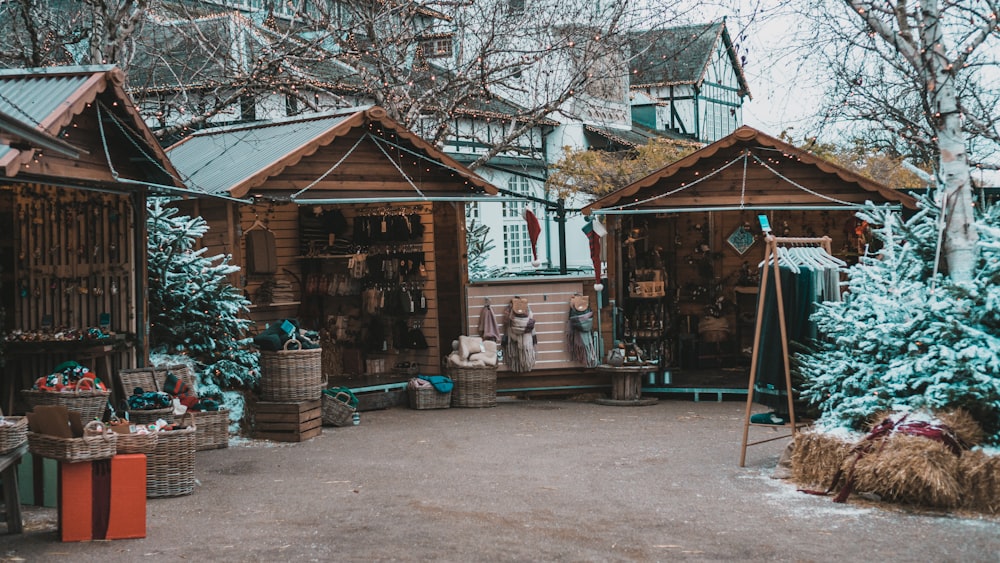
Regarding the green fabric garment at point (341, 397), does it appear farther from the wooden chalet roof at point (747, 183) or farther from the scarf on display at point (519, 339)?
the wooden chalet roof at point (747, 183)

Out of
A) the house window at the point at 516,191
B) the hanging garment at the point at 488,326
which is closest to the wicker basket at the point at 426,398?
the hanging garment at the point at 488,326

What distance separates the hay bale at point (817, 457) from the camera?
8391 mm

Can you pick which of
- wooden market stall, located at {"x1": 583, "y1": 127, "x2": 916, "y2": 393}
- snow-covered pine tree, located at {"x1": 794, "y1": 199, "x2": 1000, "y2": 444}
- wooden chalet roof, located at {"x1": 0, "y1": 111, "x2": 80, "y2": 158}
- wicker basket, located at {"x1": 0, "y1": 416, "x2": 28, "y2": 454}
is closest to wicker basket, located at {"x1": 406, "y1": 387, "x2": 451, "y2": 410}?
wooden market stall, located at {"x1": 583, "y1": 127, "x2": 916, "y2": 393}

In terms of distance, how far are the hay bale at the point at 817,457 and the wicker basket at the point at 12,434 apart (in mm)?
5537

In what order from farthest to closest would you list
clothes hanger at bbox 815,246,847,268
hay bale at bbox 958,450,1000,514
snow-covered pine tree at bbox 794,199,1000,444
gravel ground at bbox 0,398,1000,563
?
clothes hanger at bbox 815,246,847,268, snow-covered pine tree at bbox 794,199,1000,444, hay bale at bbox 958,450,1000,514, gravel ground at bbox 0,398,1000,563

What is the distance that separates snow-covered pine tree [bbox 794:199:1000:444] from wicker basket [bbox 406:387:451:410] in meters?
5.77

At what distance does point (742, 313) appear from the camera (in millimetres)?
17656

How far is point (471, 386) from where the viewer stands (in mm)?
14469

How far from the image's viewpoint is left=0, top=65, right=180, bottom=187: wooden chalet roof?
29.3 ft

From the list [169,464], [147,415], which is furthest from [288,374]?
[169,464]

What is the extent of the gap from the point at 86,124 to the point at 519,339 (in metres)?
6.74

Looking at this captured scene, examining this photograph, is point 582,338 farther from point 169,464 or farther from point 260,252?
point 169,464

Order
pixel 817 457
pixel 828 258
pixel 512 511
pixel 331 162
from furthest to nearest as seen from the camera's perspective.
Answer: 1. pixel 331 162
2. pixel 828 258
3. pixel 817 457
4. pixel 512 511

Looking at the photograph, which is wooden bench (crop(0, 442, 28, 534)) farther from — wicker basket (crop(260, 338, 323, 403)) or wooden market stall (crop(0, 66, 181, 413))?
wicker basket (crop(260, 338, 323, 403))
